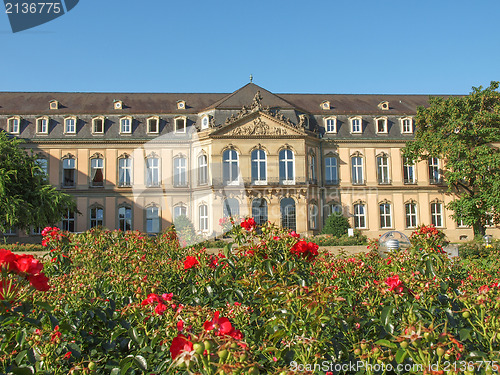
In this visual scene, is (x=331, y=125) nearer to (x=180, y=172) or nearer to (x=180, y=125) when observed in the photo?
(x=180, y=125)

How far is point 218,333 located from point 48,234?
6746mm

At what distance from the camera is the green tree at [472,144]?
29703mm

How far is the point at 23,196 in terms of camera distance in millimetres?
25766

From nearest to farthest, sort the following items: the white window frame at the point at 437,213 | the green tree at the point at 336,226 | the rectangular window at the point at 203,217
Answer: the green tree at the point at 336,226, the rectangular window at the point at 203,217, the white window frame at the point at 437,213

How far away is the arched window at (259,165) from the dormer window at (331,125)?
671 cm

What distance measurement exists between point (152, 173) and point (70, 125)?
23.9 feet

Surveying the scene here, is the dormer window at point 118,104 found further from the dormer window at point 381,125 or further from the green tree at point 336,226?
the dormer window at point 381,125

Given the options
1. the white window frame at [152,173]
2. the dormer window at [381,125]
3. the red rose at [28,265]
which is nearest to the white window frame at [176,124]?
the white window frame at [152,173]

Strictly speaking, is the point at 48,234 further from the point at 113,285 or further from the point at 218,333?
the point at 218,333

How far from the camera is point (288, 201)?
105 feet

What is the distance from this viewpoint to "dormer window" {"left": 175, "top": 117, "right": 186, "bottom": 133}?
3506 centimetres

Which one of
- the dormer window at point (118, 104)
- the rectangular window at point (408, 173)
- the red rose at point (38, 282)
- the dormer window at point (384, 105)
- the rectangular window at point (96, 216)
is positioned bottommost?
the red rose at point (38, 282)

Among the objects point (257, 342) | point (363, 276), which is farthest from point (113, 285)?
point (363, 276)

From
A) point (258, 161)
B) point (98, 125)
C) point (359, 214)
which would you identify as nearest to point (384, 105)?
point (359, 214)
